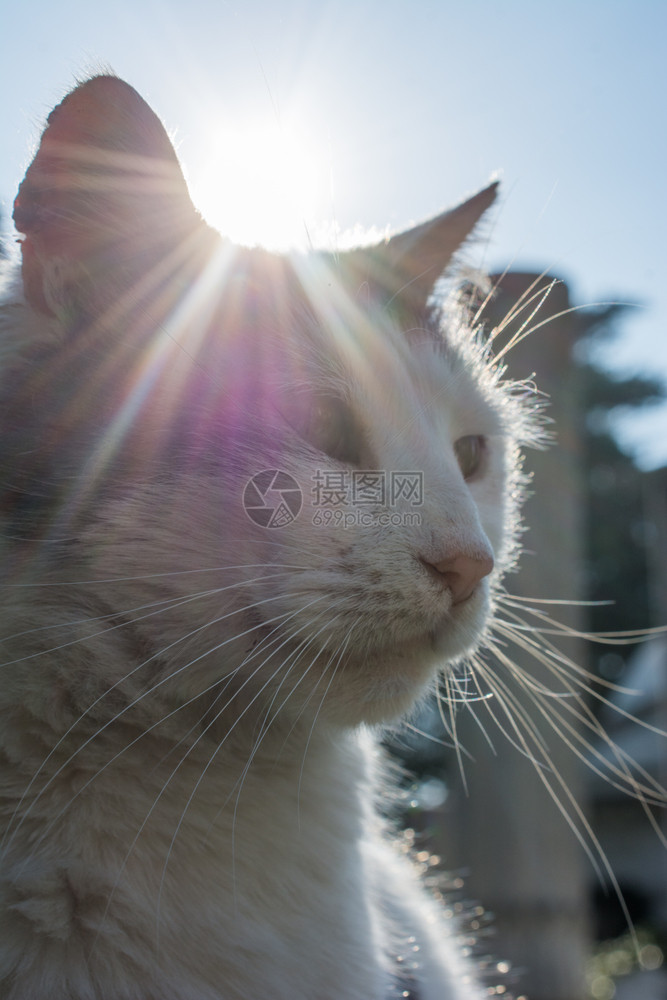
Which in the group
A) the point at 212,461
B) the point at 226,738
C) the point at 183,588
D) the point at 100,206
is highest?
the point at 100,206

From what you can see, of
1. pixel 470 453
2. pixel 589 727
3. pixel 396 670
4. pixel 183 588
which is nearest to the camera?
pixel 183 588

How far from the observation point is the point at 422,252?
1508mm

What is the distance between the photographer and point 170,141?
1015 millimetres

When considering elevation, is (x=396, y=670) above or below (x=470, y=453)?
below

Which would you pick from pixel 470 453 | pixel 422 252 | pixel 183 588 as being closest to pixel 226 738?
pixel 183 588

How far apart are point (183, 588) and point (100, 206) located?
580 millimetres

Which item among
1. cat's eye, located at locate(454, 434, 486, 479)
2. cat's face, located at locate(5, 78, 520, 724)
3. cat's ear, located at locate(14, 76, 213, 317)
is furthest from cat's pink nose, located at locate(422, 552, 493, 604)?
cat's ear, located at locate(14, 76, 213, 317)

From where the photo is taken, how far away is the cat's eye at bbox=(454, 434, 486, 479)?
1435mm

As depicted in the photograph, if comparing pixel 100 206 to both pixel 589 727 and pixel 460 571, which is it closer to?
pixel 460 571

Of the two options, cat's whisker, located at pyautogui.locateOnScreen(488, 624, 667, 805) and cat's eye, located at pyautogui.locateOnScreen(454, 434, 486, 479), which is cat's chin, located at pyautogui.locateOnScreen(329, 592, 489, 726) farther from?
cat's eye, located at pyautogui.locateOnScreen(454, 434, 486, 479)

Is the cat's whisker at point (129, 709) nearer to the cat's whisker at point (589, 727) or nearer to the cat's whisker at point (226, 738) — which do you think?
the cat's whisker at point (226, 738)

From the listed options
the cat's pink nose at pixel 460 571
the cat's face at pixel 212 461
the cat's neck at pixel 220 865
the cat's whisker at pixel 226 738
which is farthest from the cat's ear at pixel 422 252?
the cat's neck at pixel 220 865

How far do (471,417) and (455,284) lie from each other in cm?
45

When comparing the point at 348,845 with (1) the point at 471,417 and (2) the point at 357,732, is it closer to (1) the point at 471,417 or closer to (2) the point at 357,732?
(2) the point at 357,732
